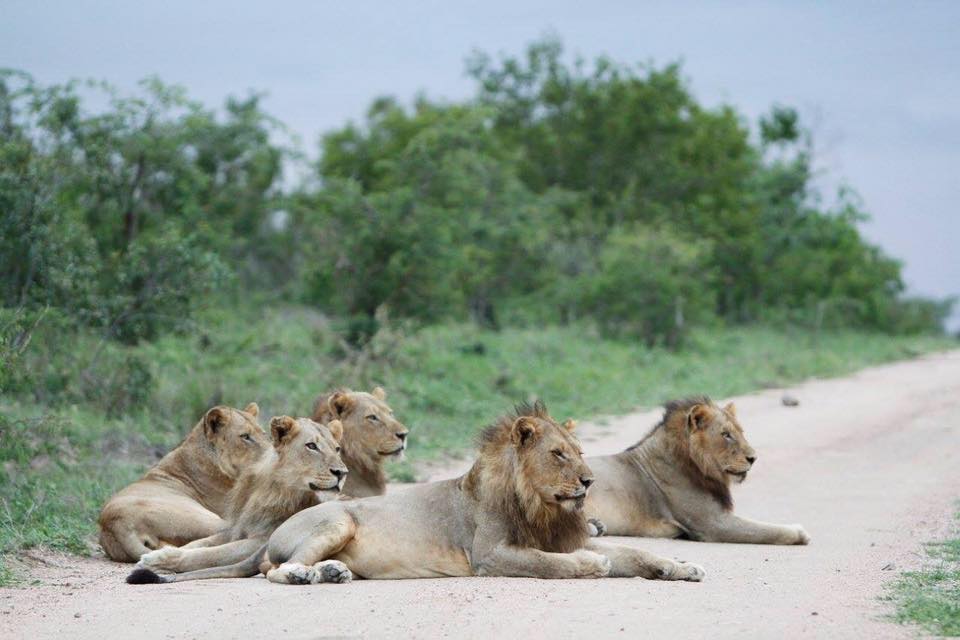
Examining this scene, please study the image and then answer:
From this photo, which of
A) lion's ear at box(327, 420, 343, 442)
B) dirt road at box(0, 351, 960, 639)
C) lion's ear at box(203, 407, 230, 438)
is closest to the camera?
dirt road at box(0, 351, 960, 639)

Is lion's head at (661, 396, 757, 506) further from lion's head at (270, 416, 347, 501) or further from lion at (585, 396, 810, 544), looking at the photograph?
lion's head at (270, 416, 347, 501)

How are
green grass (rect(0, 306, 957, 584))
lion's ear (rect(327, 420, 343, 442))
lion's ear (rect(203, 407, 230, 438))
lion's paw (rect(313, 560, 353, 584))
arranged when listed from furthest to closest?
green grass (rect(0, 306, 957, 584)), lion's ear (rect(203, 407, 230, 438)), lion's ear (rect(327, 420, 343, 442)), lion's paw (rect(313, 560, 353, 584))

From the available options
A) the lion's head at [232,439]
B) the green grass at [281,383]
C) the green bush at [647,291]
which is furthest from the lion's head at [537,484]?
the green bush at [647,291]

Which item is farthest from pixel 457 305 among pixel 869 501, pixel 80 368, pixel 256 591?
pixel 256 591

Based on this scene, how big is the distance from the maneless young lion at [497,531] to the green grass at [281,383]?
5.17 ft

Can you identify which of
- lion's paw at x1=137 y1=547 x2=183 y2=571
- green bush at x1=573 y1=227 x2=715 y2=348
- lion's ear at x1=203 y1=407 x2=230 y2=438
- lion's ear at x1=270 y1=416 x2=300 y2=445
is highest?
green bush at x1=573 y1=227 x2=715 y2=348

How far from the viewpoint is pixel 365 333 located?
52.3 ft

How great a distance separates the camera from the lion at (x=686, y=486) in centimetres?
771

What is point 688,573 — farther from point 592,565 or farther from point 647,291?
point 647,291

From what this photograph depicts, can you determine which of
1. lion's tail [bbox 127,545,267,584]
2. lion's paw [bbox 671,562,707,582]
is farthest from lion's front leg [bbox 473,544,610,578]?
lion's tail [bbox 127,545,267,584]

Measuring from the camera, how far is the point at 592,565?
19.8 feet

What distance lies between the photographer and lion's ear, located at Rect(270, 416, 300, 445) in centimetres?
641

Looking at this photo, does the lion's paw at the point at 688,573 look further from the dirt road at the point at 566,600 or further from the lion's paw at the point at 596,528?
the lion's paw at the point at 596,528

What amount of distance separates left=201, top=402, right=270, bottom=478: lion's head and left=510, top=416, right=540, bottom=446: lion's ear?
78.8 inches
